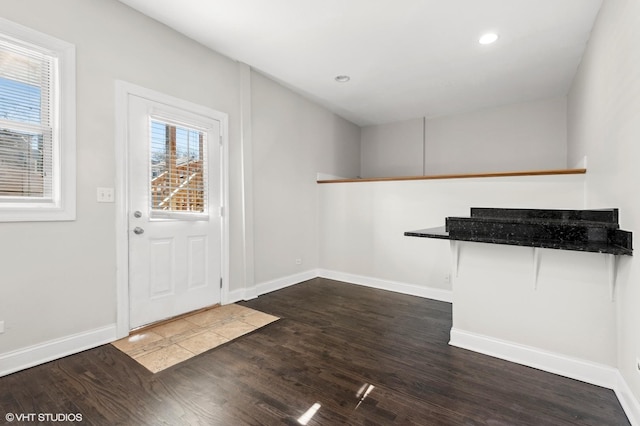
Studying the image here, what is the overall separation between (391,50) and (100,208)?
3.11 meters

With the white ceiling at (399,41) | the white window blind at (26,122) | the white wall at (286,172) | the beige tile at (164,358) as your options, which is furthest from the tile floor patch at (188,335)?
the white ceiling at (399,41)

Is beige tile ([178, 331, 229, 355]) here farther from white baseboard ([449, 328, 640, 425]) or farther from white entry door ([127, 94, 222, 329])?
white baseboard ([449, 328, 640, 425])

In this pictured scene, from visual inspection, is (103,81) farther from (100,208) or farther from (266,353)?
(266,353)

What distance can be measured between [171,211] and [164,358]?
4.37 feet

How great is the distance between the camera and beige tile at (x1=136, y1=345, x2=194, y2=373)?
6.79ft

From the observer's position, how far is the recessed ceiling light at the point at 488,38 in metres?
2.76

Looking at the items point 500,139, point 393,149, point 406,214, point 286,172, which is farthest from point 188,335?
point 500,139

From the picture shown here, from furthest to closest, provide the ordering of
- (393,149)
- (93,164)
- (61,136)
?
(393,149) → (93,164) → (61,136)

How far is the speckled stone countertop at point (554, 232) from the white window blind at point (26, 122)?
2843 millimetres

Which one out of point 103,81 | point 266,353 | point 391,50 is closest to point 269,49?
point 391,50

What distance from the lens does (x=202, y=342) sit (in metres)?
2.44

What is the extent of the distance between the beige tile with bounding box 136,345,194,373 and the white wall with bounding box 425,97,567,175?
4.73m

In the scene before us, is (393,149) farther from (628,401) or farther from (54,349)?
(54,349)

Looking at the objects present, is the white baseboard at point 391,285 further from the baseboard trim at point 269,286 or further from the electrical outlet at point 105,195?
the electrical outlet at point 105,195
